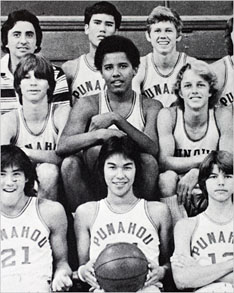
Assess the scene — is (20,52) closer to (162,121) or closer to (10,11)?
(10,11)

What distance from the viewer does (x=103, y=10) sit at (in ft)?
9.52

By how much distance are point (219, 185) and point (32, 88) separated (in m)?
0.81

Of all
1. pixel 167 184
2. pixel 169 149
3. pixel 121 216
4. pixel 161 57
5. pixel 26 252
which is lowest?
pixel 26 252

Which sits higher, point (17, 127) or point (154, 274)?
point (17, 127)

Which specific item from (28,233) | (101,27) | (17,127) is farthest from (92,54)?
(28,233)

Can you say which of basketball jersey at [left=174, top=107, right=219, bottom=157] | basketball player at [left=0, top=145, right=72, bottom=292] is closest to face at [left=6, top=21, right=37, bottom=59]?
basketball player at [left=0, top=145, right=72, bottom=292]

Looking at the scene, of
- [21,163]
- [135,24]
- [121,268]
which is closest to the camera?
[121,268]

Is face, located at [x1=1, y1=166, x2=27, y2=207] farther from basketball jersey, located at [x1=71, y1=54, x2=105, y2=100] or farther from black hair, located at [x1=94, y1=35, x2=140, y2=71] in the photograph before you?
black hair, located at [x1=94, y1=35, x2=140, y2=71]

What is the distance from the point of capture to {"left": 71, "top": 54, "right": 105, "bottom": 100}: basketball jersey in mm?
2844

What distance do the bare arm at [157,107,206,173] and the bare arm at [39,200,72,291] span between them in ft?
1.42

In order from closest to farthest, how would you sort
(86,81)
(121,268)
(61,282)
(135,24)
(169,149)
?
(121,268)
(61,282)
(169,149)
(86,81)
(135,24)

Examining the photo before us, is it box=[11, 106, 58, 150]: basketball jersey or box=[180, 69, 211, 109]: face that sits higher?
box=[180, 69, 211, 109]: face

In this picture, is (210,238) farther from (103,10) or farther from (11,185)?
(103,10)

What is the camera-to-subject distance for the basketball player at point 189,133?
2660 millimetres
